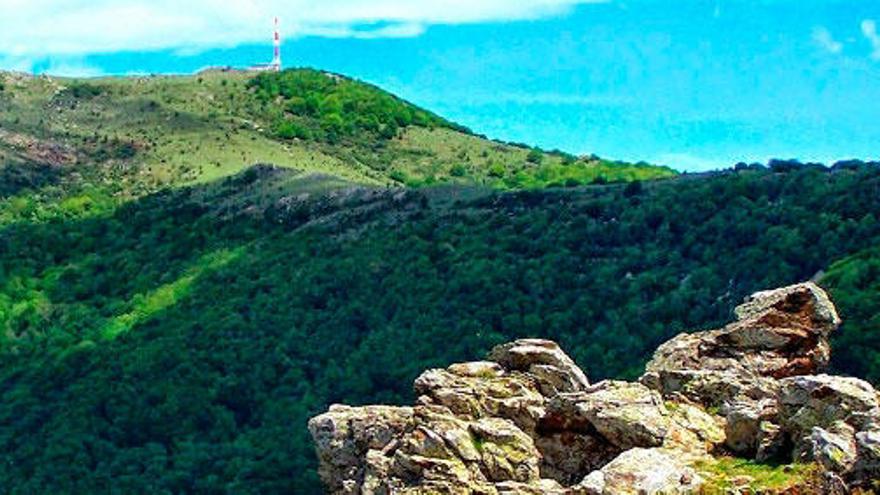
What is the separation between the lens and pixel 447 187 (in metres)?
198

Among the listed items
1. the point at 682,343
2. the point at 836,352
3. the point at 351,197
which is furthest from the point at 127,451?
the point at 682,343

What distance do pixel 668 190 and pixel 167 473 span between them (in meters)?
49.0

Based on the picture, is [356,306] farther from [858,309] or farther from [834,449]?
[834,449]

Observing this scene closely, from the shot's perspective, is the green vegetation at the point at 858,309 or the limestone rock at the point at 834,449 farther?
the green vegetation at the point at 858,309

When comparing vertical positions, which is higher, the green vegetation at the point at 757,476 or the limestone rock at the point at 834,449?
the limestone rock at the point at 834,449

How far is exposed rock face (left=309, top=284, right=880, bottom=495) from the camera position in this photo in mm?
34844

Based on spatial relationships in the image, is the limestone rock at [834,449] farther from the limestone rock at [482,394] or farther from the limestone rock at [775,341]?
the limestone rock at [775,341]

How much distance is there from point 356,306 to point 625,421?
12713cm

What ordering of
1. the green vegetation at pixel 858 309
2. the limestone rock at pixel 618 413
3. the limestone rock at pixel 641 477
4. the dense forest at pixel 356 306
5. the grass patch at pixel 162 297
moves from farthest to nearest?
the grass patch at pixel 162 297 < the dense forest at pixel 356 306 < the green vegetation at pixel 858 309 < the limestone rock at pixel 618 413 < the limestone rock at pixel 641 477

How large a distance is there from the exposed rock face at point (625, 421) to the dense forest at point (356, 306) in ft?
242

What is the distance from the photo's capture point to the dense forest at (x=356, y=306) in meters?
140

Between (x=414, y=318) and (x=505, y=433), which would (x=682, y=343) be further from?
(x=414, y=318)

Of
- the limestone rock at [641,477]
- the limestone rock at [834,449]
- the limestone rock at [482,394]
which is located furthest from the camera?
the limestone rock at [482,394]

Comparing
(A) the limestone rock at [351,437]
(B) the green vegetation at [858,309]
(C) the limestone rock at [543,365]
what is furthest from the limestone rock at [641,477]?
(B) the green vegetation at [858,309]
